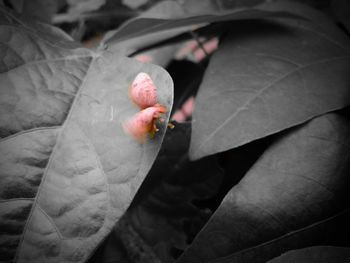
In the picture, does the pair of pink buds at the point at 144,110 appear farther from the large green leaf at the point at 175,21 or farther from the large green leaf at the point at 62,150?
the large green leaf at the point at 175,21

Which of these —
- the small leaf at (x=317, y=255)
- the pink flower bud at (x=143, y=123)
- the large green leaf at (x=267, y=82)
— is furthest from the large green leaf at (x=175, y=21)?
the small leaf at (x=317, y=255)

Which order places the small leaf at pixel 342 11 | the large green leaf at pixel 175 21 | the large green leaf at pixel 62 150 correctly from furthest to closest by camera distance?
the small leaf at pixel 342 11, the large green leaf at pixel 175 21, the large green leaf at pixel 62 150

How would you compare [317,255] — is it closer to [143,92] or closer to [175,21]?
[143,92]

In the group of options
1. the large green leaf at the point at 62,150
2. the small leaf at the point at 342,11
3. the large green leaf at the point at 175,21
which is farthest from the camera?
the small leaf at the point at 342,11

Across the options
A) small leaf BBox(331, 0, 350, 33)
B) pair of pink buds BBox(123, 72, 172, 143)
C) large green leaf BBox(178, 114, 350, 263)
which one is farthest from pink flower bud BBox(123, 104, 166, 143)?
small leaf BBox(331, 0, 350, 33)

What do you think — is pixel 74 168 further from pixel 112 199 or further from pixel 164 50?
pixel 164 50

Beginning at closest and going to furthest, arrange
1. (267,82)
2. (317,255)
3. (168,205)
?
(317,255) < (267,82) < (168,205)

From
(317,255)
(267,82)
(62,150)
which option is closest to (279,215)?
(317,255)

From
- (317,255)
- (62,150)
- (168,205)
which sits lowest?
(168,205)
